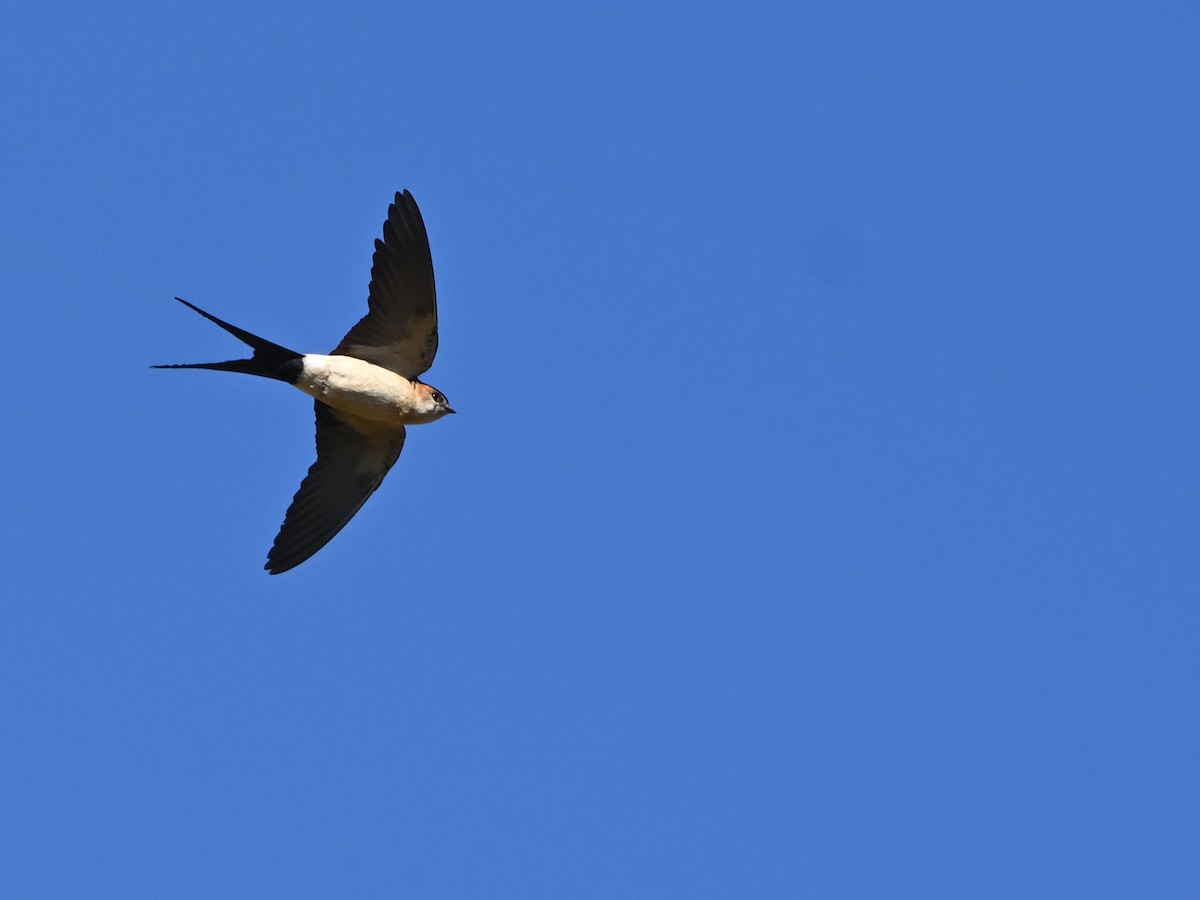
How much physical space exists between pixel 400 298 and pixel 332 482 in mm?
1366

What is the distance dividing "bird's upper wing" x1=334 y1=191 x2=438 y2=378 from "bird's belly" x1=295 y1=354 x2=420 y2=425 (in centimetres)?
13

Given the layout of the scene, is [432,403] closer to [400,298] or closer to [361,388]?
[361,388]

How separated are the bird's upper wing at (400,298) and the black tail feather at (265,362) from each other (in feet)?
1.38

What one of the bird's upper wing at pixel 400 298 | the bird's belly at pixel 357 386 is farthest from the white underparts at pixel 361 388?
the bird's upper wing at pixel 400 298

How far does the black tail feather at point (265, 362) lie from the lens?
37.2 ft

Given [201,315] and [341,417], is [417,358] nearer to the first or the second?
[341,417]

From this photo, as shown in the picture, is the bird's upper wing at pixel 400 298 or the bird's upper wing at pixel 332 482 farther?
the bird's upper wing at pixel 332 482

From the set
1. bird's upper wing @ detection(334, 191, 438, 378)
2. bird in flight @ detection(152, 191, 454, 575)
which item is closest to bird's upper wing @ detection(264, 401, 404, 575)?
bird in flight @ detection(152, 191, 454, 575)

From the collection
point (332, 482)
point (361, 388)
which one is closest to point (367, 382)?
point (361, 388)

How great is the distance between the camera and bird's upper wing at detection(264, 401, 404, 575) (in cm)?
1211

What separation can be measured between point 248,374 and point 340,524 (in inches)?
49.4

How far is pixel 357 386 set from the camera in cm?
1162

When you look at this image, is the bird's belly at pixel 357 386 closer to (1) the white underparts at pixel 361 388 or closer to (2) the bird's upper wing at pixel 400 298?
(1) the white underparts at pixel 361 388

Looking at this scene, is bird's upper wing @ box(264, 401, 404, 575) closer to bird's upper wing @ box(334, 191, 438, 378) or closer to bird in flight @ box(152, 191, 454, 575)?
bird in flight @ box(152, 191, 454, 575)
